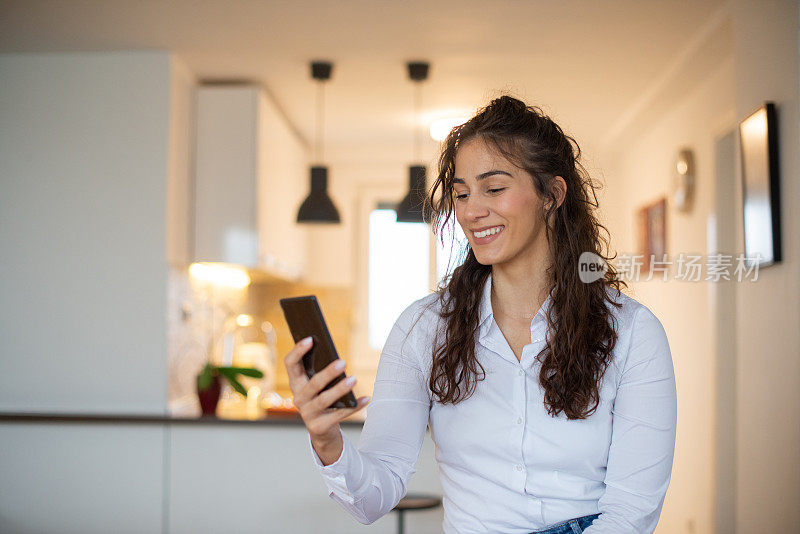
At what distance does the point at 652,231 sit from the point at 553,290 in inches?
153

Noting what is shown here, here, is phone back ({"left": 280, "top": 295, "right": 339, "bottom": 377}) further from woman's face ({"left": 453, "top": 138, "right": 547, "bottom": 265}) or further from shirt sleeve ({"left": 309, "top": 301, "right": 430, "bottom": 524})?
woman's face ({"left": 453, "top": 138, "right": 547, "bottom": 265})

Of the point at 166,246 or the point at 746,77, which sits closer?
the point at 746,77

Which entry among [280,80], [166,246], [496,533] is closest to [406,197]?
[280,80]

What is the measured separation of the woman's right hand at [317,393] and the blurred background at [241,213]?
186cm

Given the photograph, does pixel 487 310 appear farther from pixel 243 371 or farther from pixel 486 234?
pixel 243 371

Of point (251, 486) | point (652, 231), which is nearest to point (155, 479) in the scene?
point (251, 486)

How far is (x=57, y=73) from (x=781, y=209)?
3.15 m

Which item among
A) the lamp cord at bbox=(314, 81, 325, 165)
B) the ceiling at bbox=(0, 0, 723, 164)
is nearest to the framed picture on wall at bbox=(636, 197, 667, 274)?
the ceiling at bbox=(0, 0, 723, 164)

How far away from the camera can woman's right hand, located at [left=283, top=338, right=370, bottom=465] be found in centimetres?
118

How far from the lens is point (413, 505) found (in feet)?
9.92

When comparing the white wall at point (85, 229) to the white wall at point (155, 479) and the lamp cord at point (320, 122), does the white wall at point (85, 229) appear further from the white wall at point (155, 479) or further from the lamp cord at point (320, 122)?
the lamp cord at point (320, 122)

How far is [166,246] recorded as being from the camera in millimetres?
3623

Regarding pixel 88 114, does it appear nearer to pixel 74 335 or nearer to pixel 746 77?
pixel 74 335

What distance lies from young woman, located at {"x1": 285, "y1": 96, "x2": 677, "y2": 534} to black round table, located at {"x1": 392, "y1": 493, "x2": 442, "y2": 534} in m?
1.53
